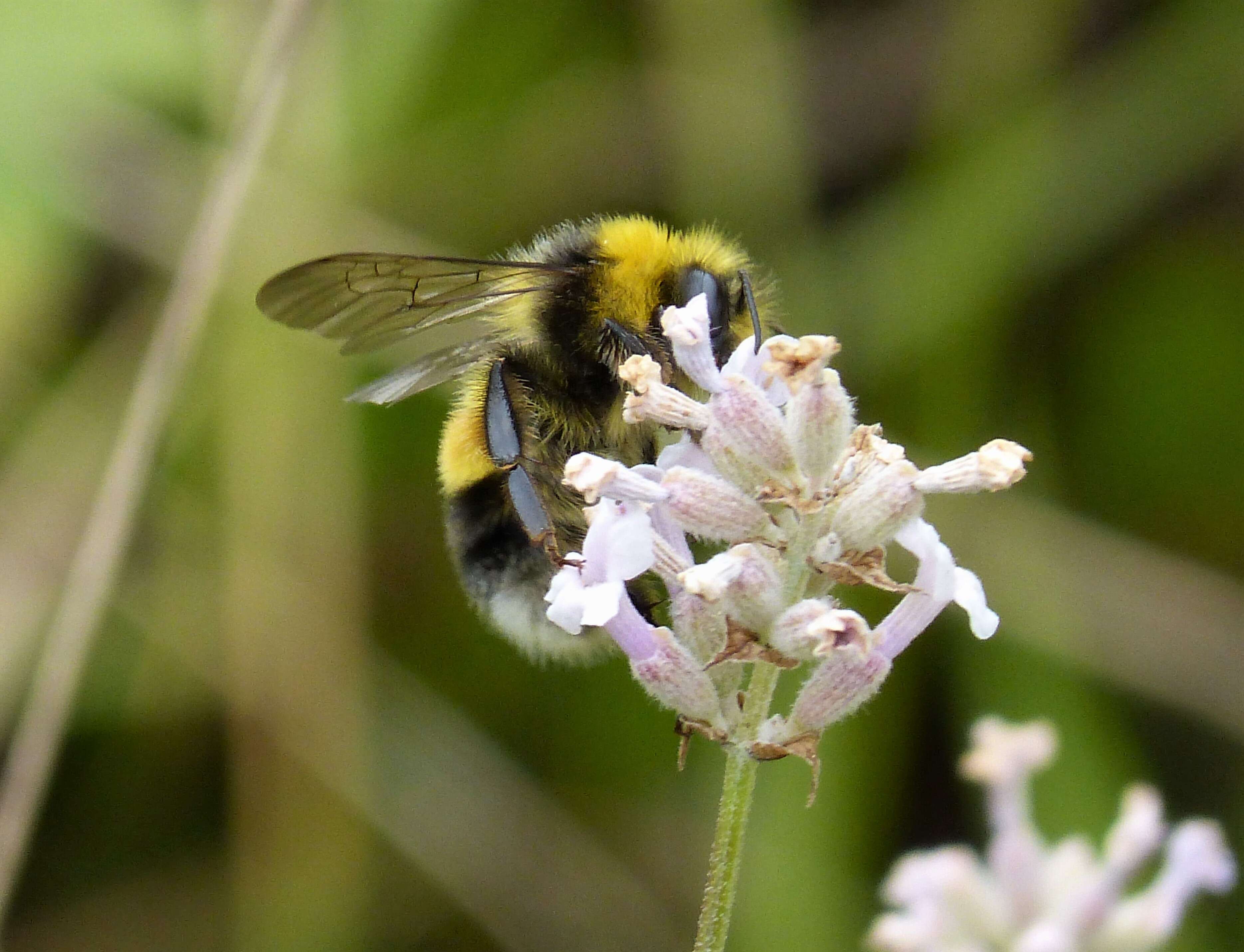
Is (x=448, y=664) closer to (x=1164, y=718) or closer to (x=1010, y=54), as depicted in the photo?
(x=1164, y=718)

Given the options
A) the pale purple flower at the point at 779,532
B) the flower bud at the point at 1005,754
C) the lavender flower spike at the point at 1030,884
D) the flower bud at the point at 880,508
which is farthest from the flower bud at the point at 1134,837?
the flower bud at the point at 880,508

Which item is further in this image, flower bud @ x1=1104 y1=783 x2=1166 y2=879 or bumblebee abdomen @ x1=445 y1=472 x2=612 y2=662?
flower bud @ x1=1104 y1=783 x2=1166 y2=879

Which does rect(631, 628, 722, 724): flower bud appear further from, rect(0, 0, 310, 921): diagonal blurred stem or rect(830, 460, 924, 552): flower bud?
rect(0, 0, 310, 921): diagonal blurred stem

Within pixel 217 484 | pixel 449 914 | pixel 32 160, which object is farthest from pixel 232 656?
pixel 32 160

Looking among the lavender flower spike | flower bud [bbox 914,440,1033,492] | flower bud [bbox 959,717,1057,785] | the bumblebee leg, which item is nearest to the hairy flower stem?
flower bud [bbox 914,440,1033,492]

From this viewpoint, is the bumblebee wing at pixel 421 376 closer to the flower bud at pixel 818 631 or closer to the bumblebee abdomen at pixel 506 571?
the bumblebee abdomen at pixel 506 571

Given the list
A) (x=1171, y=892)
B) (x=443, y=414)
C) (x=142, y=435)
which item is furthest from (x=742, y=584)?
(x=443, y=414)

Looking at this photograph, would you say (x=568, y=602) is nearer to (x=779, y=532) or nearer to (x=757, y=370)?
(x=779, y=532)

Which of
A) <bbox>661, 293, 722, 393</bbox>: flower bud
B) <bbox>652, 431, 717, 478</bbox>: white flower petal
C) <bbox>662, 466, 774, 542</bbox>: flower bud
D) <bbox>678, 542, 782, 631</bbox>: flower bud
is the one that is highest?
<bbox>661, 293, 722, 393</bbox>: flower bud
